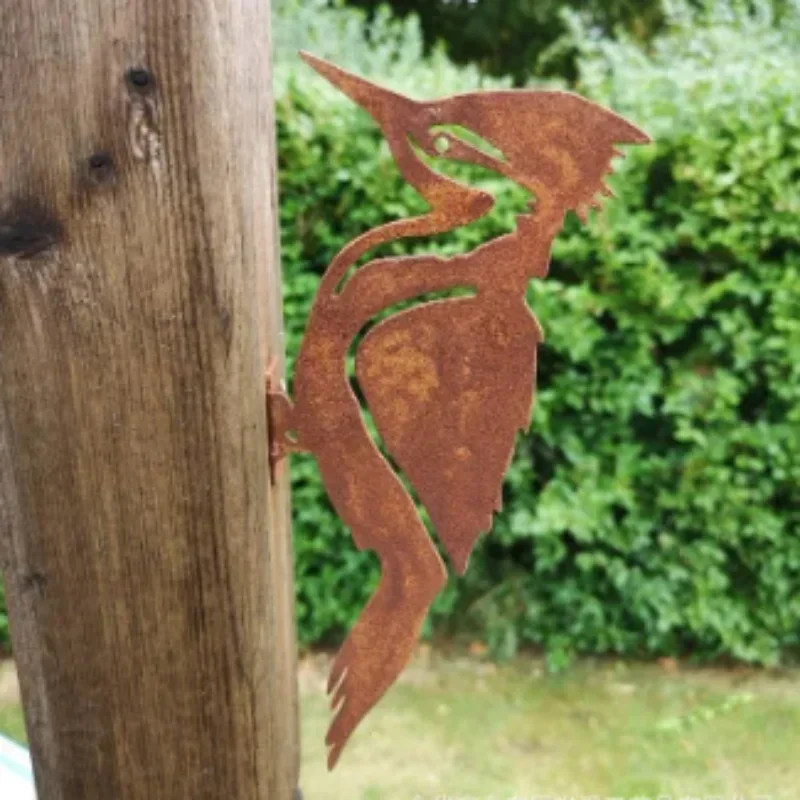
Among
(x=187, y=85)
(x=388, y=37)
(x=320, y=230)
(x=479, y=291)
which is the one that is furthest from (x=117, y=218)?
(x=388, y=37)

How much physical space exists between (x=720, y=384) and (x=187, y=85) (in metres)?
2.84

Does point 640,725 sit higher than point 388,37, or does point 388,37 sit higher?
point 388,37

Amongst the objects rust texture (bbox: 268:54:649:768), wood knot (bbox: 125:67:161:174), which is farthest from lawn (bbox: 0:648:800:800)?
wood knot (bbox: 125:67:161:174)

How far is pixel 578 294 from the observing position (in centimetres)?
336

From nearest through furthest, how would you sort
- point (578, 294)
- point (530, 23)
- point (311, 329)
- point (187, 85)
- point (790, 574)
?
point (187, 85), point (311, 329), point (578, 294), point (790, 574), point (530, 23)

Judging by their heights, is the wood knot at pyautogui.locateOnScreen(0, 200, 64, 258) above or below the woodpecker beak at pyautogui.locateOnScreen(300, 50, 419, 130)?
below

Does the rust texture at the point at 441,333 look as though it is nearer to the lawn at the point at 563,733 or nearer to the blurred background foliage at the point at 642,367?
the blurred background foliage at the point at 642,367

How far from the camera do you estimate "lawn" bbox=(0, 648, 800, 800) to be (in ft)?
10.6

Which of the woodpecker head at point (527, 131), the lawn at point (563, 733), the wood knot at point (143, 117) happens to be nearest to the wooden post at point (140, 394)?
the wood knot at point (143, 117)

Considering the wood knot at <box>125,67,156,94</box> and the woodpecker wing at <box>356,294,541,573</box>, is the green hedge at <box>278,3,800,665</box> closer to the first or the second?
the woodpecker wing at <box>356,294,541,573</box>

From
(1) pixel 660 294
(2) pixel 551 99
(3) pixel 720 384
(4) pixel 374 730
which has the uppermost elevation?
(2) pixel 551 99

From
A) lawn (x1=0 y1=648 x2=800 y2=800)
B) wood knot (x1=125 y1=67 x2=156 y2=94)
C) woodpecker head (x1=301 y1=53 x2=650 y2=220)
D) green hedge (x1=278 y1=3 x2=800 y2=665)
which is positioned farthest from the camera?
green hedge (x1=278 y1=3 x2=800 y2=665)

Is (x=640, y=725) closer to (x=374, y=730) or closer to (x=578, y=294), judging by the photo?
(x=374, y=730)

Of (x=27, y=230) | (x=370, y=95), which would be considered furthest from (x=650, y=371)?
(x=27, y=230)
